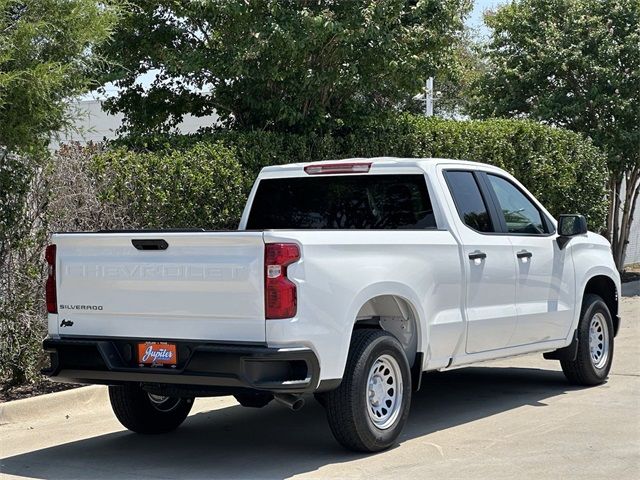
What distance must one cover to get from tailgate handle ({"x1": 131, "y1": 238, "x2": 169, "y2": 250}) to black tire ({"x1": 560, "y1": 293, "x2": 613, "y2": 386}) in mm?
4409

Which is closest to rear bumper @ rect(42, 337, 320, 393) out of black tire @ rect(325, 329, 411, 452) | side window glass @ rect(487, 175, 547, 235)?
black tire @ rect(325, 329, 411, 452)

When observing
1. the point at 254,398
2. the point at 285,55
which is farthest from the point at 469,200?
the point at 285,55

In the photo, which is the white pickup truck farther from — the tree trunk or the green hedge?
the tree trunk

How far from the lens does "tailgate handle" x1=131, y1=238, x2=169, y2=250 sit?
700cm

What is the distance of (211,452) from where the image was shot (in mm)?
7680

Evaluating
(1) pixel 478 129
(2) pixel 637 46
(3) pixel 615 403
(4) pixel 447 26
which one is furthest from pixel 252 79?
(2) pixel 637 46

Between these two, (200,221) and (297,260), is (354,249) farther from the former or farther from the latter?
(200,221)

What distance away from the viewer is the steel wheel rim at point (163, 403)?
830 cm

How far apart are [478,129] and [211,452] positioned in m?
9.18

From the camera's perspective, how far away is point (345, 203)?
8.71 meters

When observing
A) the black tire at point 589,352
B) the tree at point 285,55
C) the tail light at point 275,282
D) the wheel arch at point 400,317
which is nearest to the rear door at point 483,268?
the wheel arch at point 400,317

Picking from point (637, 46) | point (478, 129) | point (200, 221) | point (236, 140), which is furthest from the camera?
point (637, 46)

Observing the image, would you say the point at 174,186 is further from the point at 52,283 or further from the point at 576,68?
the point at 576,68

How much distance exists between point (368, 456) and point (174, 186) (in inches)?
183
